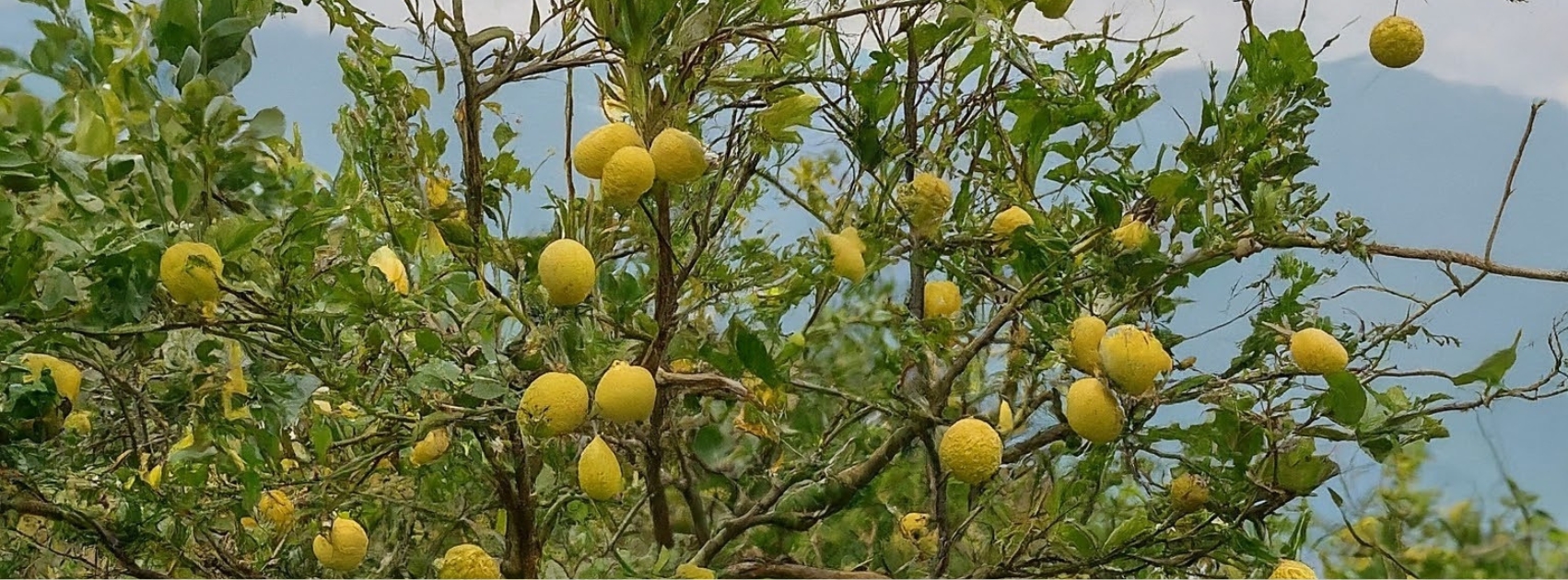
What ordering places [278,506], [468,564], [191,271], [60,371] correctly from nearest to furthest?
[191,271] → [60,371] → [468,564] → [278,506]

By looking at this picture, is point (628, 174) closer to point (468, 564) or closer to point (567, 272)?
point (567, 272)

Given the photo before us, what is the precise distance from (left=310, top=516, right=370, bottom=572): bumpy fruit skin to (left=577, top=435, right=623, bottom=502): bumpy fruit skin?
0.23 meters

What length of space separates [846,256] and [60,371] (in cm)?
41

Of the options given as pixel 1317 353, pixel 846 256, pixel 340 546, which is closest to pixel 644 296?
pixel 846 256

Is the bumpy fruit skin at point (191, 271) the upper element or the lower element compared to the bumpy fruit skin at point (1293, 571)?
lower

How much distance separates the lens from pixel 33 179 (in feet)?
1.63

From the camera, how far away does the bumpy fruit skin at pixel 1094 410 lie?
56 centimetres

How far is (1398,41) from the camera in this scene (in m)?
0.67

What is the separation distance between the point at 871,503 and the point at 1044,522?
7.8 inches

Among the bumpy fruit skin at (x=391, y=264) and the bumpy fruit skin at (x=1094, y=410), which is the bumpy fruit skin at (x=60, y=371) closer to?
the bumpy fruit skin at (x=391, y=264)

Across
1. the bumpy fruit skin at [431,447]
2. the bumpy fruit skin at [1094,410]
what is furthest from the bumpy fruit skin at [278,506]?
the bumpy fruit skin at [1094,410]

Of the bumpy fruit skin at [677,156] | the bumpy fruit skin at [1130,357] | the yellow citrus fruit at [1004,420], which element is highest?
the yellow citrus fruit at [1004,420]

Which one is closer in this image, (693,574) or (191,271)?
(191,271)

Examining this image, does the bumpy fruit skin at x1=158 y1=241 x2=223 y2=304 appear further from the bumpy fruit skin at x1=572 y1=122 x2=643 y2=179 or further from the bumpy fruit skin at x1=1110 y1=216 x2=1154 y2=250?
the bumpy fruit skin at x1=1110 y1=216 x2=1154 y2=250
